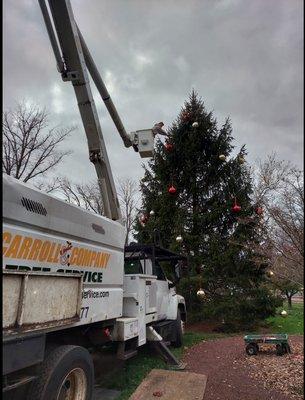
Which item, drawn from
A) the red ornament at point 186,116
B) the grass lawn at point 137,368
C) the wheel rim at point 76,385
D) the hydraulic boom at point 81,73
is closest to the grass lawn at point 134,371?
the grass lawn at point 137,368

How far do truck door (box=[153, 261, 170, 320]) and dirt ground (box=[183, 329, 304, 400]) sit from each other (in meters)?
1.20

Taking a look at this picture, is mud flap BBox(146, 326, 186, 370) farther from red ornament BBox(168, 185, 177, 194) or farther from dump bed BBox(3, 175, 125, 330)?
red ornament BBox(168, 185, 177, 194)

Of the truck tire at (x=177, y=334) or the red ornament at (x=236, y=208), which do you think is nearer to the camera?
the truck tire at (x=177, y=334)

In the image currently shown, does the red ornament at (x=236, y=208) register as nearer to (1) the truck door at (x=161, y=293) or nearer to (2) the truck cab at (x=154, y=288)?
(2) the truck cab at (x=154, y=288)

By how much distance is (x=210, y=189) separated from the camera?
15375 mm

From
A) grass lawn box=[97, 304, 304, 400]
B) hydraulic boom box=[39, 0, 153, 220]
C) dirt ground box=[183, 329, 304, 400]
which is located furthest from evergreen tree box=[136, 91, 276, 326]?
hydraulic boom box=[39, 0, 153, 220]

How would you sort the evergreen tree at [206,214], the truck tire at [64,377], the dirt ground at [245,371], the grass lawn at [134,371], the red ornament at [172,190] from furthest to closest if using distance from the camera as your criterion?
the red ornament at [172,190] → the evergreen tree at [206,214] → the grass lawn at [134,371] → the dirt ground at [245,371] → the truck tire at [64,377]

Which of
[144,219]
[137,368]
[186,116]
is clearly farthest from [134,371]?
[186,116]

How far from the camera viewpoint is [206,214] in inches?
575

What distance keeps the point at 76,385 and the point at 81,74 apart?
4.73 m

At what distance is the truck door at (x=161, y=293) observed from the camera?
844 centimetres

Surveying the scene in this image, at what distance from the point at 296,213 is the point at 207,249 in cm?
1045

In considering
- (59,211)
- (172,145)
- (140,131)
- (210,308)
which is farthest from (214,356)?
(172,145)

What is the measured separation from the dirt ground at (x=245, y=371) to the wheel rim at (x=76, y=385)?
2273 mm
